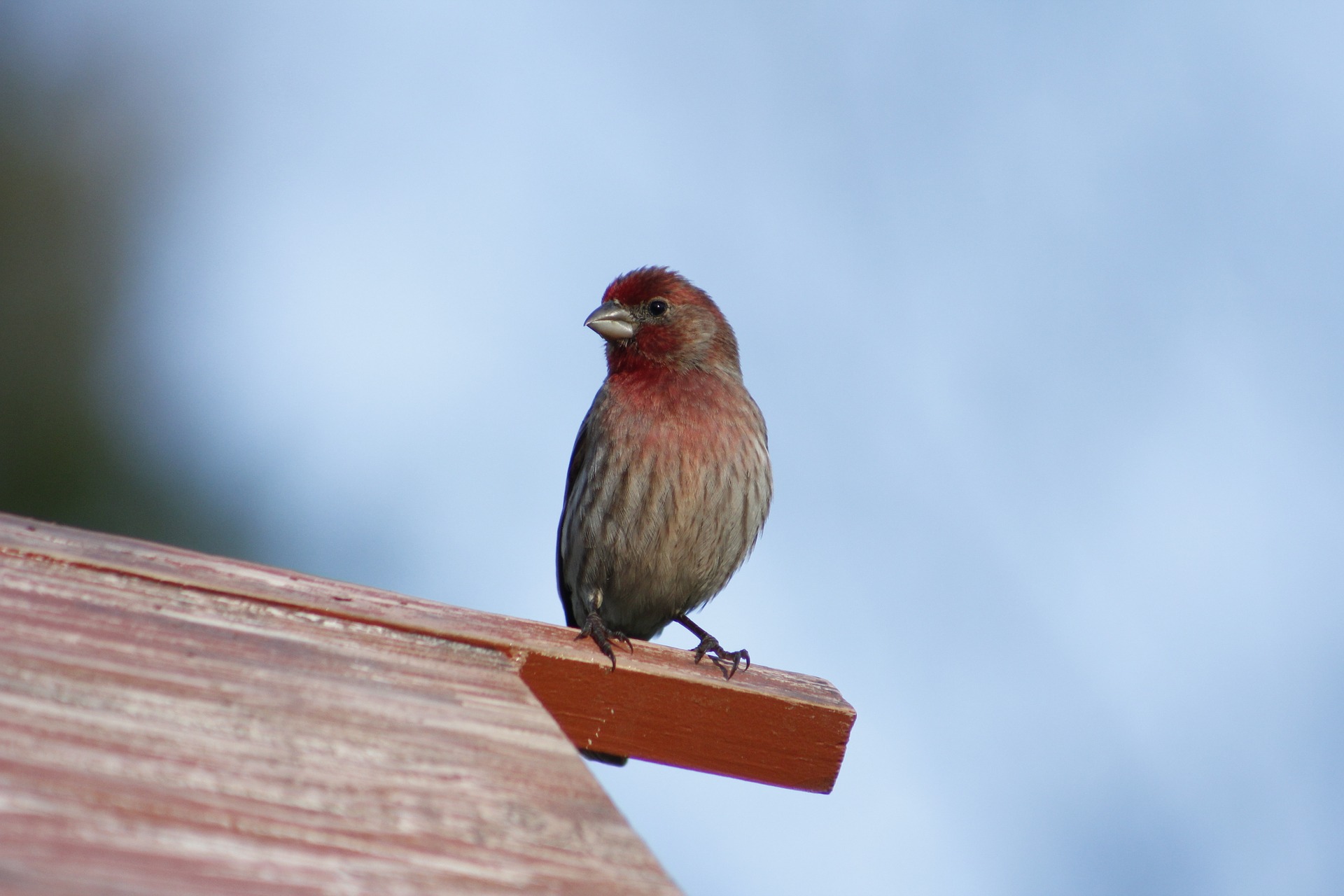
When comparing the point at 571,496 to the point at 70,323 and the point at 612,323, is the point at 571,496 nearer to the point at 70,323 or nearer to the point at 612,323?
the point at 612,323

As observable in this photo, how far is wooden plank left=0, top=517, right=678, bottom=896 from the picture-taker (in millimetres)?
1566

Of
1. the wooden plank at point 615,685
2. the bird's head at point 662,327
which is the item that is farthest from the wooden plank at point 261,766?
the bird's head at point 662,327

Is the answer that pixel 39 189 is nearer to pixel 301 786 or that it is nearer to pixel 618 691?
pixel 618 691

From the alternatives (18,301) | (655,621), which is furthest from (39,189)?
(655,621)

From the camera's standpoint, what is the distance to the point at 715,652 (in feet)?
17.7

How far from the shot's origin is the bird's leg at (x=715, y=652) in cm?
340

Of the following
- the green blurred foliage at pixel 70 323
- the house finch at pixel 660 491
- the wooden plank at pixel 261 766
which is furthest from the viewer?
the green blurred foliage at pixel 70 323

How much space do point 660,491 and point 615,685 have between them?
280cm

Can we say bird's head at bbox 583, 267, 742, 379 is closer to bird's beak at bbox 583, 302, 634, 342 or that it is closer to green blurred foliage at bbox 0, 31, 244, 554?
bird's beak at bbox 583, 302, 634, 342

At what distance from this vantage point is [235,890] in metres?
1.48

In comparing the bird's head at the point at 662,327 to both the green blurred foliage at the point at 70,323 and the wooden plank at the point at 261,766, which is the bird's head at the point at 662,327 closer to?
the wooden plank at the point at 261,766

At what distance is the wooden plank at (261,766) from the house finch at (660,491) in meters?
3.15

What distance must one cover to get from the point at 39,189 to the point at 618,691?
50.2 feet

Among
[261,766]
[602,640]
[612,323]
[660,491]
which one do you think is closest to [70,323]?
[612,323]
